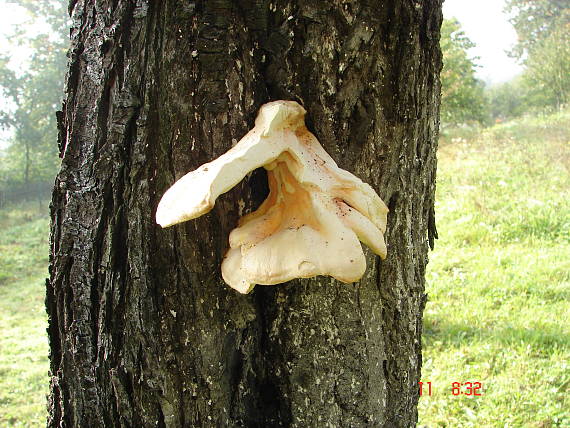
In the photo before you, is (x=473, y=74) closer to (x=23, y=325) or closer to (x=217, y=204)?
(x=23, y=325)

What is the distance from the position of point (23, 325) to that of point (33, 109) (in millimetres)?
14859

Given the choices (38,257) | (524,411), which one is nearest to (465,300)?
(524,411)

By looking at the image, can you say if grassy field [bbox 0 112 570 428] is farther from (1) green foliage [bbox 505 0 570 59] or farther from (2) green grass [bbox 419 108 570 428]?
(1) green foliage [bbox 505 0 570 59]

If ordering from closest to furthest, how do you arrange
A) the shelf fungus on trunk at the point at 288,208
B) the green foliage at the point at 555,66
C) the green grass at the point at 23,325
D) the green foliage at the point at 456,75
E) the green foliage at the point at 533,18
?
1. the shelf fungus on trunk at the point at 288,208
2. the green grass at the point at 23,325
3. the green foliage at the point at 456,75
4. the green foliage at the point at 555,66
5. the green foliage at the point at 533,18

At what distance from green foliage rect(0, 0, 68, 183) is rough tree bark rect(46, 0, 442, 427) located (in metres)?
19.8

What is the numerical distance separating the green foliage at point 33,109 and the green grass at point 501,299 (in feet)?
55.9

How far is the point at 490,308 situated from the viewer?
448 centimetres

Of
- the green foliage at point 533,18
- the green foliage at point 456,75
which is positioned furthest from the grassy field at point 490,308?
the green foliage at point 533,18

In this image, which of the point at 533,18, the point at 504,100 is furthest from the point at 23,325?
the point at 504,100

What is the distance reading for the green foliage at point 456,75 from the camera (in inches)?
585

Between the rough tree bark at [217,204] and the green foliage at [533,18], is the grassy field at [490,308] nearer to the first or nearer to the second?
the rough tree bark at [217,204]

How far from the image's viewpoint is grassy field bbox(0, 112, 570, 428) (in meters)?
3.28
